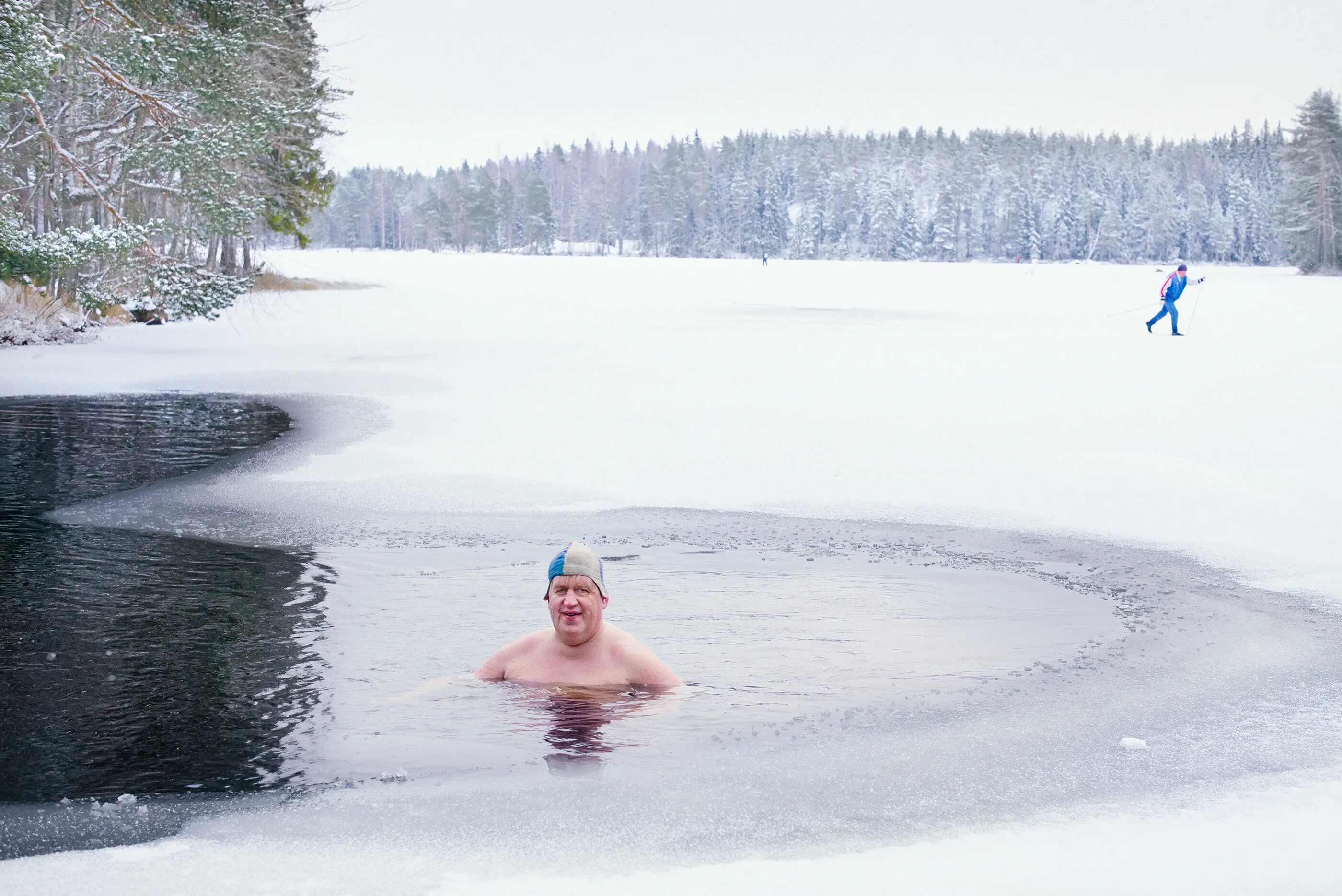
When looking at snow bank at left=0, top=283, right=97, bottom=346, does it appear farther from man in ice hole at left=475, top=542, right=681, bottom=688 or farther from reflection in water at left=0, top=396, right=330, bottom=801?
man in ice hole at left=475, top=542, right=681, bottom=688

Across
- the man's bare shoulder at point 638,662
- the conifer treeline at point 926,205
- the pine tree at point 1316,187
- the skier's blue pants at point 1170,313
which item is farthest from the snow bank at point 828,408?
the conifer treeline at point 926,205

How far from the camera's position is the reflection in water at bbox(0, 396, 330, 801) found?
5332mm

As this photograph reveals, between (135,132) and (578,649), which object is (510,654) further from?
(135,132)

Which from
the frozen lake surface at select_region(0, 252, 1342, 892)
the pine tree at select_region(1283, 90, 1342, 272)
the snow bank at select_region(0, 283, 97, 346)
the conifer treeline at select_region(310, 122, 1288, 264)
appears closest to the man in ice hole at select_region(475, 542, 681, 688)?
the frozen lake surface at select_region(0, 252, 1342, 892)

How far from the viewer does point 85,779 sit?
514 centimetres

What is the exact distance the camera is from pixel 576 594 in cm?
636

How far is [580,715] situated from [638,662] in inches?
17.6

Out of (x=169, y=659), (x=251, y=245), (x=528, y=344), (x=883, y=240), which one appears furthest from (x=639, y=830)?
(x=883, y=240)

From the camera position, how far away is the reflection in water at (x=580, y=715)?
5574 millimetres

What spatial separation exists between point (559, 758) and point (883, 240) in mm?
157526

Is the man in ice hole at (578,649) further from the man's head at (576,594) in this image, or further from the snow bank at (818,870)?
the snow bank at (818,870)

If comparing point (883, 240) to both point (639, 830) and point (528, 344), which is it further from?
point (639, 830)

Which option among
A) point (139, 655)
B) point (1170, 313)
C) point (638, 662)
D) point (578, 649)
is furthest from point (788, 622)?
point (1170, 313)

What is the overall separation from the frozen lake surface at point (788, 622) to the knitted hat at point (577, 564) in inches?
23.9
